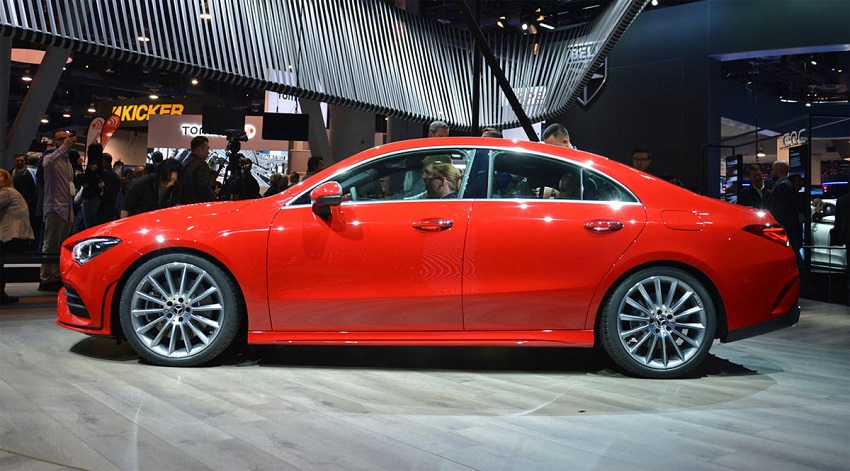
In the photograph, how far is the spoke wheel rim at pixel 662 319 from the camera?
4.43 metres

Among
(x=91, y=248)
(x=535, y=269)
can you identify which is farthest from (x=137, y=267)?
(x=535, y=269)

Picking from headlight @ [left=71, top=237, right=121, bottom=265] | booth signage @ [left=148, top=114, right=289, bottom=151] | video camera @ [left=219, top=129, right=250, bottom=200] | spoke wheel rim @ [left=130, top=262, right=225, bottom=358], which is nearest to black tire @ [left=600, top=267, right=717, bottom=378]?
spoke wheel rim @ [left=130, top=262, right=225, bottom=358]

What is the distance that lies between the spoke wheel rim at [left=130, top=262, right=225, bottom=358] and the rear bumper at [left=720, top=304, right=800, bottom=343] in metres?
2.90

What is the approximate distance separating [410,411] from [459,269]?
3.22ft

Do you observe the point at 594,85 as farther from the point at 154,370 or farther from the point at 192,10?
the point at 154,370

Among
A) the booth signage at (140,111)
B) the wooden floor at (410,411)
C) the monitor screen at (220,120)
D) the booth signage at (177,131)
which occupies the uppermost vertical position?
the booth signage at (140,111)

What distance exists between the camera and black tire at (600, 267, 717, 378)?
174 inches

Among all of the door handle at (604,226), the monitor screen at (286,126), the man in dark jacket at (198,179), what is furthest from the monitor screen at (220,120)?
the door handle at (604,226)

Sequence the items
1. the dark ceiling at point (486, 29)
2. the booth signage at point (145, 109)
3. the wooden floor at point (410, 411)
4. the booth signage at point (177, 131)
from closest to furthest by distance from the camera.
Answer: the wooden floor at point (410, 411) → the dark ceiling at point (486, 29) → the booth signage at point (177, 131) → the booth signage at point (145, 109)

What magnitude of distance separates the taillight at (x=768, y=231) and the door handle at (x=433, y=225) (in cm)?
170

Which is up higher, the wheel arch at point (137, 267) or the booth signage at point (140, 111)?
the booth signage at point (140, 111)

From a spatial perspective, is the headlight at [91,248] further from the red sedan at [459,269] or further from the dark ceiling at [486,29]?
the dark ceiling at [486,29]

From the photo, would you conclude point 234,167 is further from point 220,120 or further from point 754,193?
point 754,193

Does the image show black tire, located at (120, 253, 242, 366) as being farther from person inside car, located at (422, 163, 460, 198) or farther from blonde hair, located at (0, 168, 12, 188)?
blonde hair, located at (0, 168, 12, 188)
